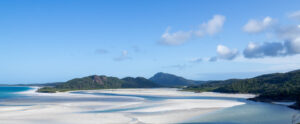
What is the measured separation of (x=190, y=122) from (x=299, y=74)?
76.7 metres

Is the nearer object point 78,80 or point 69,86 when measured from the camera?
point 69,86

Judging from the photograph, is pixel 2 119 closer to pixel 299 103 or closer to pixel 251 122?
pixel 251 122

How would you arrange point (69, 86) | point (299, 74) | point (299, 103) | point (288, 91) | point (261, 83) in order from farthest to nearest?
1. point (69, 86)
2. point (261, 83)
3. point (299, 74)
4. point (288, 91)
5. point (299, 103)

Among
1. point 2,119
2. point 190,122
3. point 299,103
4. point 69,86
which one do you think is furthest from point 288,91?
point 69,86

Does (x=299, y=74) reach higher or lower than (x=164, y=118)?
higher

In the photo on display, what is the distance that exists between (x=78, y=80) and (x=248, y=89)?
11930cm

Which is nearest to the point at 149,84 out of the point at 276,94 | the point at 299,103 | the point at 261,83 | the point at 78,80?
the point at 78,80

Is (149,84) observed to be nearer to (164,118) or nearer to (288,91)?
(288,91)

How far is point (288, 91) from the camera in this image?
60031 millimetres

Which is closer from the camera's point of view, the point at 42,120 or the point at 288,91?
the point at 42,120

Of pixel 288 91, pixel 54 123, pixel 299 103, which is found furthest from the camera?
pixel 288 91

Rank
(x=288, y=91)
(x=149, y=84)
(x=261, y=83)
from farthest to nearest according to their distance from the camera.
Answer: (x=149, y=84)
(x=261, y=83)
(x=288, y=91)

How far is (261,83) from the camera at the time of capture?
99062mm

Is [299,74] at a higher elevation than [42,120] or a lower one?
higher
